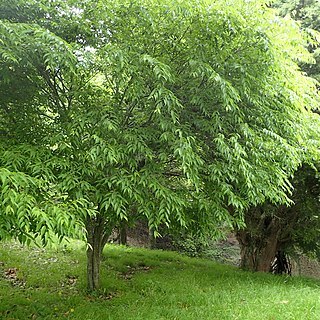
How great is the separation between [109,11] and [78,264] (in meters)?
5.35

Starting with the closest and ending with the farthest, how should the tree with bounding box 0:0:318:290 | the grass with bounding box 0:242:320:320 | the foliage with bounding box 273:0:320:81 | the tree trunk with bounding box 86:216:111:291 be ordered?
the tree with bounding box 0:0:318:290, the grass with bounding box 0:242:320:320, the tree trunk with bounding box 86:216:111:291, the foliage with bounding box 273:0:320:81

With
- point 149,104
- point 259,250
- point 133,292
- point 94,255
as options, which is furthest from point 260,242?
point 149,104

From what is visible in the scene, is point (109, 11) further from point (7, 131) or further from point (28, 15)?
point (7, 131)

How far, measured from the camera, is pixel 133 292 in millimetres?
6062

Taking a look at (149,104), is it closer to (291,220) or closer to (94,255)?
(94,255)

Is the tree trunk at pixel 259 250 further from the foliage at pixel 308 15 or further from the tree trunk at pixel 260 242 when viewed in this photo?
the foliage at pixel 308 15

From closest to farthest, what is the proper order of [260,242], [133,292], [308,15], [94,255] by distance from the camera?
[94,255], [133,292], [308,15], [260,242]

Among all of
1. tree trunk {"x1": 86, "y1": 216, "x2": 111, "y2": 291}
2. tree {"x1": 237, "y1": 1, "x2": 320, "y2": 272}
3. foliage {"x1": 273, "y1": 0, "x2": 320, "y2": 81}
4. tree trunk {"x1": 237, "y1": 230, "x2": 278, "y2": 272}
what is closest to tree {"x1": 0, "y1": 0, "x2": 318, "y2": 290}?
tree trunk {"x1": 86, "y1": 216, "x2": 111, "y2": 291}

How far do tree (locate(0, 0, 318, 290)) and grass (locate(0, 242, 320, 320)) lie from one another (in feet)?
4.04

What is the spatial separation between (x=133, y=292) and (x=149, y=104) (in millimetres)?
3391

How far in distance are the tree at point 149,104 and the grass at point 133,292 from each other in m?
1.23

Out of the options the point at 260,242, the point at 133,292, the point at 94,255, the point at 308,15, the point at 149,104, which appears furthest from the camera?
the point at 260,242

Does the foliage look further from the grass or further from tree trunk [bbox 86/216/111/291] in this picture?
tree trunk [bbox 86/216/111/291]

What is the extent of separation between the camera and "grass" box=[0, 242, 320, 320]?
4.72 meters
